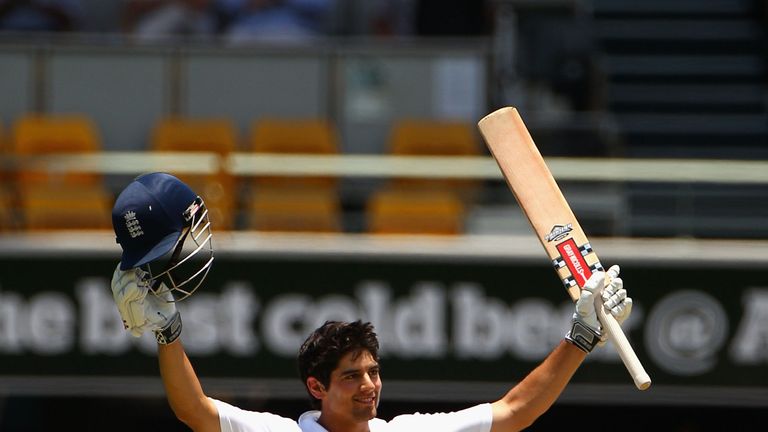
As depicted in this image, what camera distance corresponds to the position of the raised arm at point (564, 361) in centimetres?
353

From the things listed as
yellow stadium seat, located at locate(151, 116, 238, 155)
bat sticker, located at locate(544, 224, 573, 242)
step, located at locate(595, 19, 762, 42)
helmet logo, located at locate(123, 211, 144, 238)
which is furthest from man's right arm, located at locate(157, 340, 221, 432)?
step, located at locate(595, 19, 762, 42)

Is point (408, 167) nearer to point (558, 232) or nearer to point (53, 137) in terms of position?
point (53, 137)

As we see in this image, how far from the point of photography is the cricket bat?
3.75 metres

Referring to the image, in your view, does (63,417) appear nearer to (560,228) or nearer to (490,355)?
(490,355)

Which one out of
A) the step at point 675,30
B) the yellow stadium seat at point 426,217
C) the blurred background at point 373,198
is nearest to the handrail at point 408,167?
the blurred background at point 373,198

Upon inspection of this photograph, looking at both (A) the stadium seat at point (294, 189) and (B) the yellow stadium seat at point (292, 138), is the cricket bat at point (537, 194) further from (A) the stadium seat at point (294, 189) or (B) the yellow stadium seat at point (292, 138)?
(B) the yellow stadium seat at point (292, 138)

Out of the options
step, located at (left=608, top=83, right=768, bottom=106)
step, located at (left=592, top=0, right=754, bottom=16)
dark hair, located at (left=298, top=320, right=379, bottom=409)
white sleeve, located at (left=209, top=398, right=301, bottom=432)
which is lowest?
white sleeve, located at (left=209, top=398, right=301, bottom=432)

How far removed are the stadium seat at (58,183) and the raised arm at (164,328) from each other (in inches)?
164

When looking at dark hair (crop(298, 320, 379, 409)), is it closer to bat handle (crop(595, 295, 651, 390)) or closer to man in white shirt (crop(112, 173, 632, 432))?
man in white shirt (crop(112, 173, 632, 432))

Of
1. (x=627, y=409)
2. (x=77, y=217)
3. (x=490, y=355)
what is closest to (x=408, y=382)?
(x=490, y=355)

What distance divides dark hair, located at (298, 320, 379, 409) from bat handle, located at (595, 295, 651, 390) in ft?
1.72

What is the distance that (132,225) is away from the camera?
3256 mm

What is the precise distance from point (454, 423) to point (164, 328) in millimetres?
746

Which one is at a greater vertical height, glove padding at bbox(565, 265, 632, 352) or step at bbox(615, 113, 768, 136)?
step at bbox(615, 113, 768, 136)
